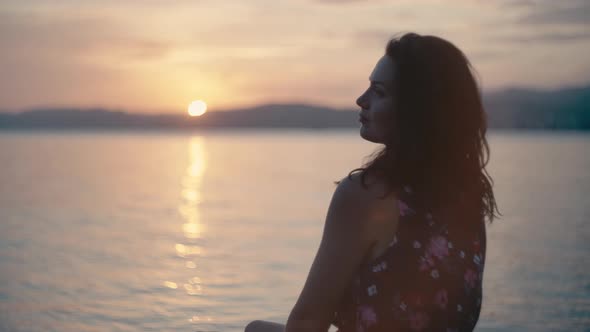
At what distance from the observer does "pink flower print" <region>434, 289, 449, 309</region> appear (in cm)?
195

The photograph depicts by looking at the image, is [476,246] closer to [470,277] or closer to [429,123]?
[470,277]

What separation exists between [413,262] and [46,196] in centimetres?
1460

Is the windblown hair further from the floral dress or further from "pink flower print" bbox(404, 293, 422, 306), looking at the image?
"pink flower print" bbox(404, 293, 422, 306)

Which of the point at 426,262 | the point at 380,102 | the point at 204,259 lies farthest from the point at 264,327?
the point at 204,259

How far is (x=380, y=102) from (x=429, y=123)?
144 mm

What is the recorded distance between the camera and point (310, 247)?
8.85 m

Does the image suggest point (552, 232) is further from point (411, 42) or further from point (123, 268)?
point (411, 42)

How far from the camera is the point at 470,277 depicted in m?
2.03

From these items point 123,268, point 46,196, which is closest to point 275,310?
point 123,268

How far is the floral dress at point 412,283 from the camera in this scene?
1.89m

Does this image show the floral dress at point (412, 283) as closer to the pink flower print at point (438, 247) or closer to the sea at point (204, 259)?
the pink flower print at point (438, 247)

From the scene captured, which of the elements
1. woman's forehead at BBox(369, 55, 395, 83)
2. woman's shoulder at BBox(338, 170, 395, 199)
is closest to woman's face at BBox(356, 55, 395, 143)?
woman's forehead at BBox(369, 55, 395, 83)

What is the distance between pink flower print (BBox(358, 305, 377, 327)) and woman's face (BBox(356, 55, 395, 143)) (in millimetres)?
457

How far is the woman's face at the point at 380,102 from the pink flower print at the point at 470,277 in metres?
0.43
